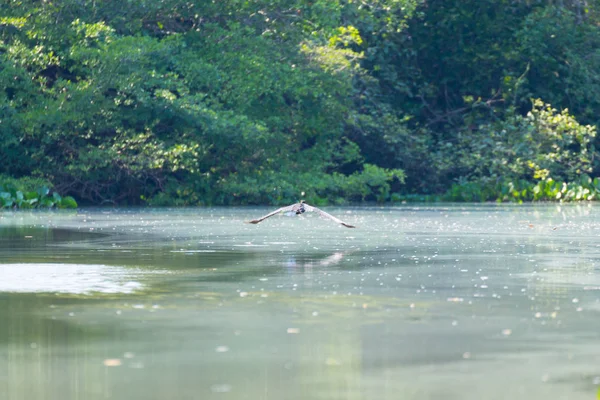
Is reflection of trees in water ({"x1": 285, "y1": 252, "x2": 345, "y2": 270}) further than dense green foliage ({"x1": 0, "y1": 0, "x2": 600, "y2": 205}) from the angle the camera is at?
No

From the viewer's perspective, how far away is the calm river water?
214 inches

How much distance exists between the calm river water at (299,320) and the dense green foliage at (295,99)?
15172 millimetres

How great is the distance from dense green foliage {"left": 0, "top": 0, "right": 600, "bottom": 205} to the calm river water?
1517 centimetres

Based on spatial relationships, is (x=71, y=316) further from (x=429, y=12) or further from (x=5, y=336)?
(x=429, y=12)

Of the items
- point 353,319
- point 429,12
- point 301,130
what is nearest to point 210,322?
point 353,319

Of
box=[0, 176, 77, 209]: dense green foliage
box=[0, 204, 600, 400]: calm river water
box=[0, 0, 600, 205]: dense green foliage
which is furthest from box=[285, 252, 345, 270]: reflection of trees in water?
box=[0, 176, 77, 209]: dense green foliage

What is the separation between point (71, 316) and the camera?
7.66 metres

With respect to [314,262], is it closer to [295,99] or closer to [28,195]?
[28,195]

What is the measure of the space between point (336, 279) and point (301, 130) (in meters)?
25.5

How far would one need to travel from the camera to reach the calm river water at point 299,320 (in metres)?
5.44

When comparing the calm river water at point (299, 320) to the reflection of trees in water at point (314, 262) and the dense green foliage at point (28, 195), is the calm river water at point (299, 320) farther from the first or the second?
Result: the dense green foliage at point (28, 195)

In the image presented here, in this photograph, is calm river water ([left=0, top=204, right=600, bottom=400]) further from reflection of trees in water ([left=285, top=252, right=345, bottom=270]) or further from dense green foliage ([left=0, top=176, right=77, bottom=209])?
dense green foliage ([left=0, top=176, right=77, bottom=209])

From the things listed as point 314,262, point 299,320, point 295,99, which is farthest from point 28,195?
point 299,320

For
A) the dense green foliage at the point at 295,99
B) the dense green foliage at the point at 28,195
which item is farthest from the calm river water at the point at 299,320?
the dense green foliage at the point at 295,99
